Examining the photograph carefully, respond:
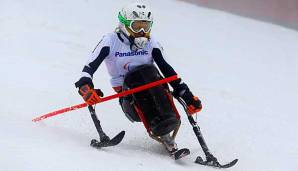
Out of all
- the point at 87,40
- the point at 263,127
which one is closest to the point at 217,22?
the point at 87,40

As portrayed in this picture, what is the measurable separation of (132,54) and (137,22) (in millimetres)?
326

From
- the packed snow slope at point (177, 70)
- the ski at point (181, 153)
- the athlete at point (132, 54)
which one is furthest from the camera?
the athlete at point (132, 54)

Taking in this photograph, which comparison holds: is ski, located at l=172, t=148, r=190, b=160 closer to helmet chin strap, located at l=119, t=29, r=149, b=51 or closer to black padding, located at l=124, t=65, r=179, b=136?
black padding, located at l=124, t=65, r=179, b=136

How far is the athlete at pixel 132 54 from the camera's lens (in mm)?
5262

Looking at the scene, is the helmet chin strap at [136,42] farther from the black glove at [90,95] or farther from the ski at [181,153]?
the ski at [181,153]

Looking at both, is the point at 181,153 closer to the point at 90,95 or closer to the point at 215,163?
the point at 215,163

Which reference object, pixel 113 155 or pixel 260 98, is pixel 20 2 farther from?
pixel 113 155

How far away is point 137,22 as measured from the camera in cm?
528

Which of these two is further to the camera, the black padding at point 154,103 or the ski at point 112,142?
the black padding at point 154,103

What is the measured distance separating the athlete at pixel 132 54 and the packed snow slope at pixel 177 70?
444 millimetres

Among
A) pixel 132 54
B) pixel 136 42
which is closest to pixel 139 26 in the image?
pixel 136 42

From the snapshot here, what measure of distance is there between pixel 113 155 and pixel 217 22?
8.91m

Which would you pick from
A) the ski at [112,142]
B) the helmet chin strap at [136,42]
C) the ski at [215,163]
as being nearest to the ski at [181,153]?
the ski at [215,163]

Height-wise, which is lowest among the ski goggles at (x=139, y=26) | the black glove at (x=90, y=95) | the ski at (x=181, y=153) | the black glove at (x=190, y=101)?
the ski at (x=181, y=153)
